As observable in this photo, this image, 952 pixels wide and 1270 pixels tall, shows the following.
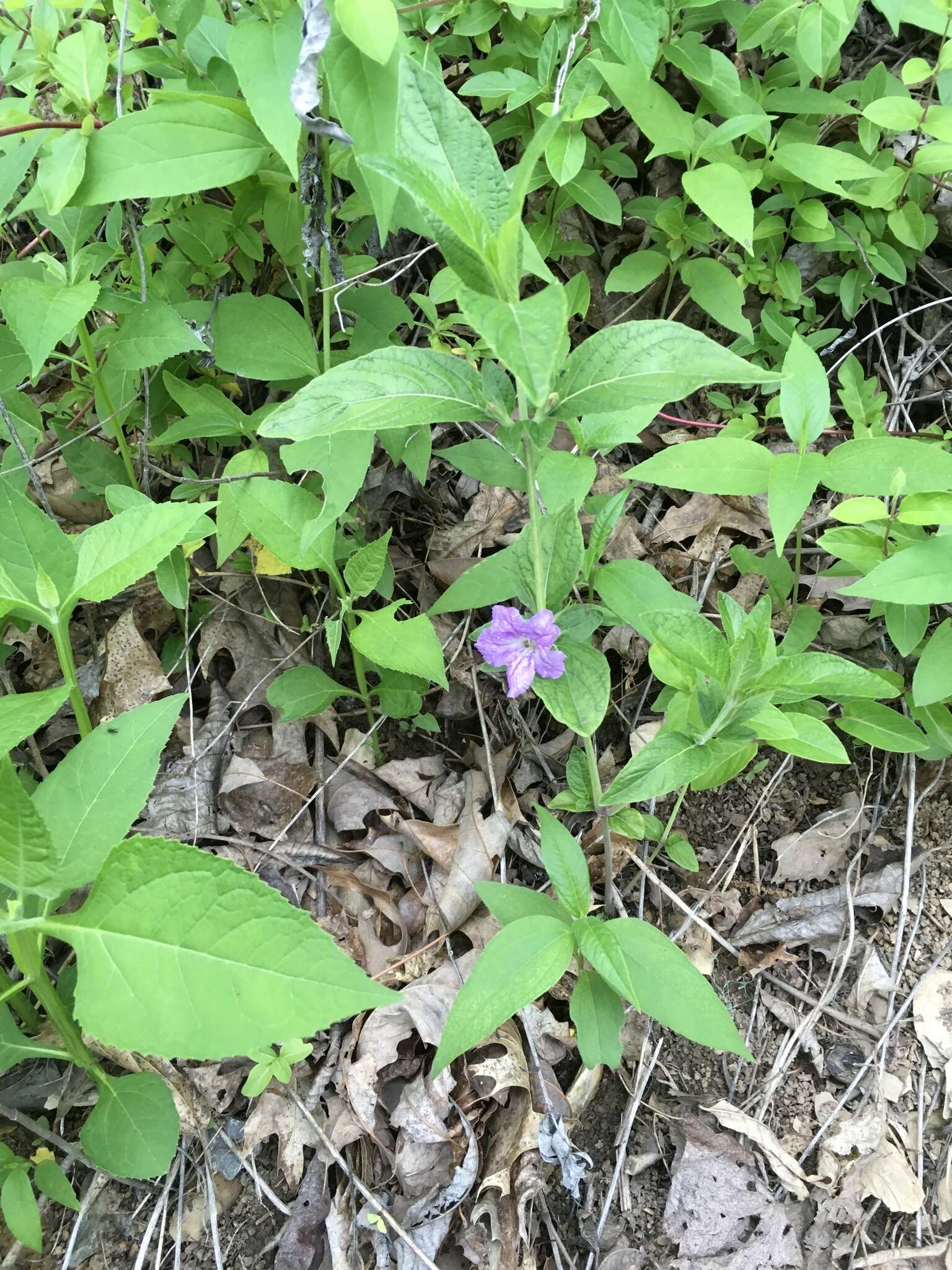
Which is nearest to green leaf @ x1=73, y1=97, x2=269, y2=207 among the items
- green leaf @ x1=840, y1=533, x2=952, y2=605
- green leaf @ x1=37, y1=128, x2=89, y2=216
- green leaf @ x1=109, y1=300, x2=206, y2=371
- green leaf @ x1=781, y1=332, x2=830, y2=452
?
green leaf @ x1=37, y1=128, x2=89, y2=216

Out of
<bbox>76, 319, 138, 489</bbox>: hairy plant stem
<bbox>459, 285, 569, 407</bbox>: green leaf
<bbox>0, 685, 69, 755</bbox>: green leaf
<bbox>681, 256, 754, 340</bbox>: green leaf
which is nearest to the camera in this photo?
<bbox>459, 285, 569, 407</bbox>: green leaf

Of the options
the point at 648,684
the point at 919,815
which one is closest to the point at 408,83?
the point at 648,684

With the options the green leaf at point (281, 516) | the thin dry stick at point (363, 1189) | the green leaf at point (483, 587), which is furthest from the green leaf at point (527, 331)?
the thin dry stick at point (363, 1189)

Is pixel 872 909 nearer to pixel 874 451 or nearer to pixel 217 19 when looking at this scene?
pixel 874 451

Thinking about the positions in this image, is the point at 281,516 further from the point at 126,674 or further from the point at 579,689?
the point at 579,689

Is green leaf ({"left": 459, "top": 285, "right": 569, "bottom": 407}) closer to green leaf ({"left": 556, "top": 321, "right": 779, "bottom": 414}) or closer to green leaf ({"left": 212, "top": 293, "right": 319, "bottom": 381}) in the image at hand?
green leaf ({"left": 556, "top": 321, "right": 779, "bottom": 414})

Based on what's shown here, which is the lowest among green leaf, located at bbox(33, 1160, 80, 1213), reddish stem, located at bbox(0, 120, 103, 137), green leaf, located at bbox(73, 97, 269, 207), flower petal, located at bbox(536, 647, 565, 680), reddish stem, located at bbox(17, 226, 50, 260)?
green leaf, located at bbox(33, 1160, 80, 1213)

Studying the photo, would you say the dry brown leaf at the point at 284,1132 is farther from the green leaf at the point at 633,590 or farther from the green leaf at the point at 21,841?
the green leaf at the point at 633,590
